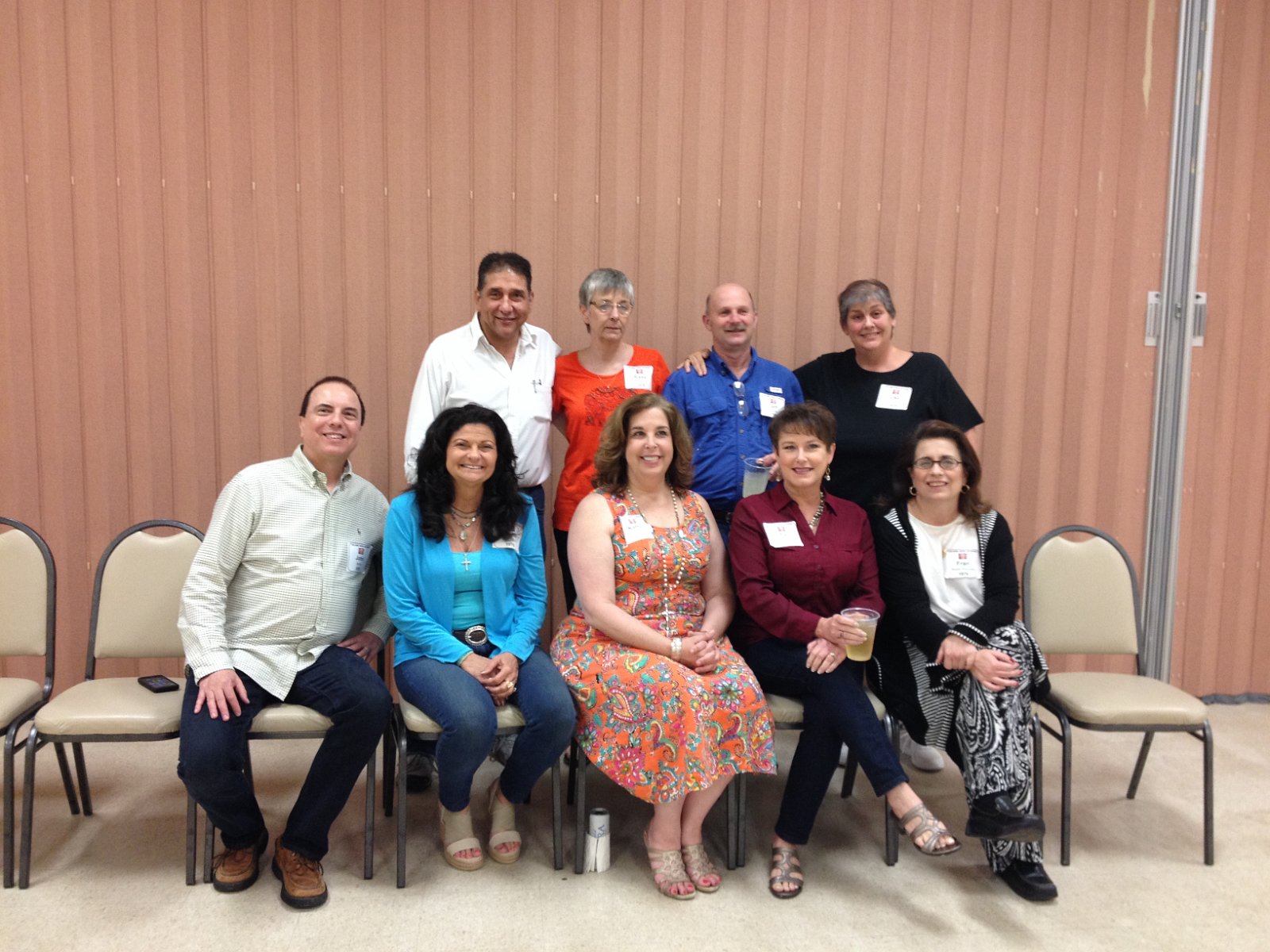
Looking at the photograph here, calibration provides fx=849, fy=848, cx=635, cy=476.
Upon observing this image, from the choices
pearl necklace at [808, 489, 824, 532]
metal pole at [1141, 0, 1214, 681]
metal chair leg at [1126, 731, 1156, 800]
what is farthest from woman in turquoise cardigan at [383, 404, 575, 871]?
metal pole at [1141, 0, 1214, 681]

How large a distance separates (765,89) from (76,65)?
8.98 feet

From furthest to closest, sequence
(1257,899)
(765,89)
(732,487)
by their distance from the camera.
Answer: (765,89), (732,487), (1257,899)

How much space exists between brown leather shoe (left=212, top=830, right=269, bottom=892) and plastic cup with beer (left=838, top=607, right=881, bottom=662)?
1.77 meters

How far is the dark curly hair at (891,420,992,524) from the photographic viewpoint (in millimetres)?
2641

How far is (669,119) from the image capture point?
Answer: 3.53m

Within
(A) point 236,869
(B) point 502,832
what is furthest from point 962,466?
(A) point 236,869

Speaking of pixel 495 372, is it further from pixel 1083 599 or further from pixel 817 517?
pixel 1083 599

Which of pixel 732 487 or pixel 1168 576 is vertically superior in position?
pixel 732 487

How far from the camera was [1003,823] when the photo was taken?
7.41 ft

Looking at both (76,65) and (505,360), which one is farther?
(76,65)

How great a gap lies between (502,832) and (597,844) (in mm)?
293

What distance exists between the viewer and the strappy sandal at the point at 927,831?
2215mm

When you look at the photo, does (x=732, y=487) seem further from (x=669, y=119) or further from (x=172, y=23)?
(x=172, y=23)

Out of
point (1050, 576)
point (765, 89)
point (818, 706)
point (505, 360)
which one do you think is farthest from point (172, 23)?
point (1050, 576)
